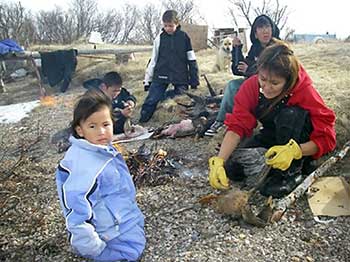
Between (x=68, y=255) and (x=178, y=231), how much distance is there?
0.60m

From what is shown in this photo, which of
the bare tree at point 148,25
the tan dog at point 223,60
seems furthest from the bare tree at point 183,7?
the tan dog at point 223,60

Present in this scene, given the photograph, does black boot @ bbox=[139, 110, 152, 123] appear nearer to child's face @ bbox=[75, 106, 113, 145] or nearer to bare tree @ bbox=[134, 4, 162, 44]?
child's face @ bbox=[75, 106, 113, 145]

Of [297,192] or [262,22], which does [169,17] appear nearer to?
[262,22]

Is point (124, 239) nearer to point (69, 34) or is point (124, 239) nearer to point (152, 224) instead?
point (152, 224)

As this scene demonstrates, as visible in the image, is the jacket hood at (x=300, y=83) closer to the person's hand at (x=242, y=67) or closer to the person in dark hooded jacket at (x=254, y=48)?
the person in dark hooded jacket at (x=254, y=48)

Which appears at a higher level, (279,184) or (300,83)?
(300,83)

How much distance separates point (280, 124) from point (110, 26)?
29796 mm

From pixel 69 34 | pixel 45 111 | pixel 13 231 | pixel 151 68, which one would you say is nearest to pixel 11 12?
pixel 69 34

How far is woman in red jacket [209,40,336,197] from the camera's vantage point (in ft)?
8.57

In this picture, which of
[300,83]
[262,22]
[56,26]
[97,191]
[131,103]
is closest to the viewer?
[97,191]

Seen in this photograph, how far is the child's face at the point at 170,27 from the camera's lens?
5.41 meters

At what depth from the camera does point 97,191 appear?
1.97 m

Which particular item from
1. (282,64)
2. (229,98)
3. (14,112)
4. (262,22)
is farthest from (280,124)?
(14,112)

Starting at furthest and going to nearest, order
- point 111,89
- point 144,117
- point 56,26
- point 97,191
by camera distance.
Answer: point 56,26 → point 144,117 → point 111,89 → point 97,191
